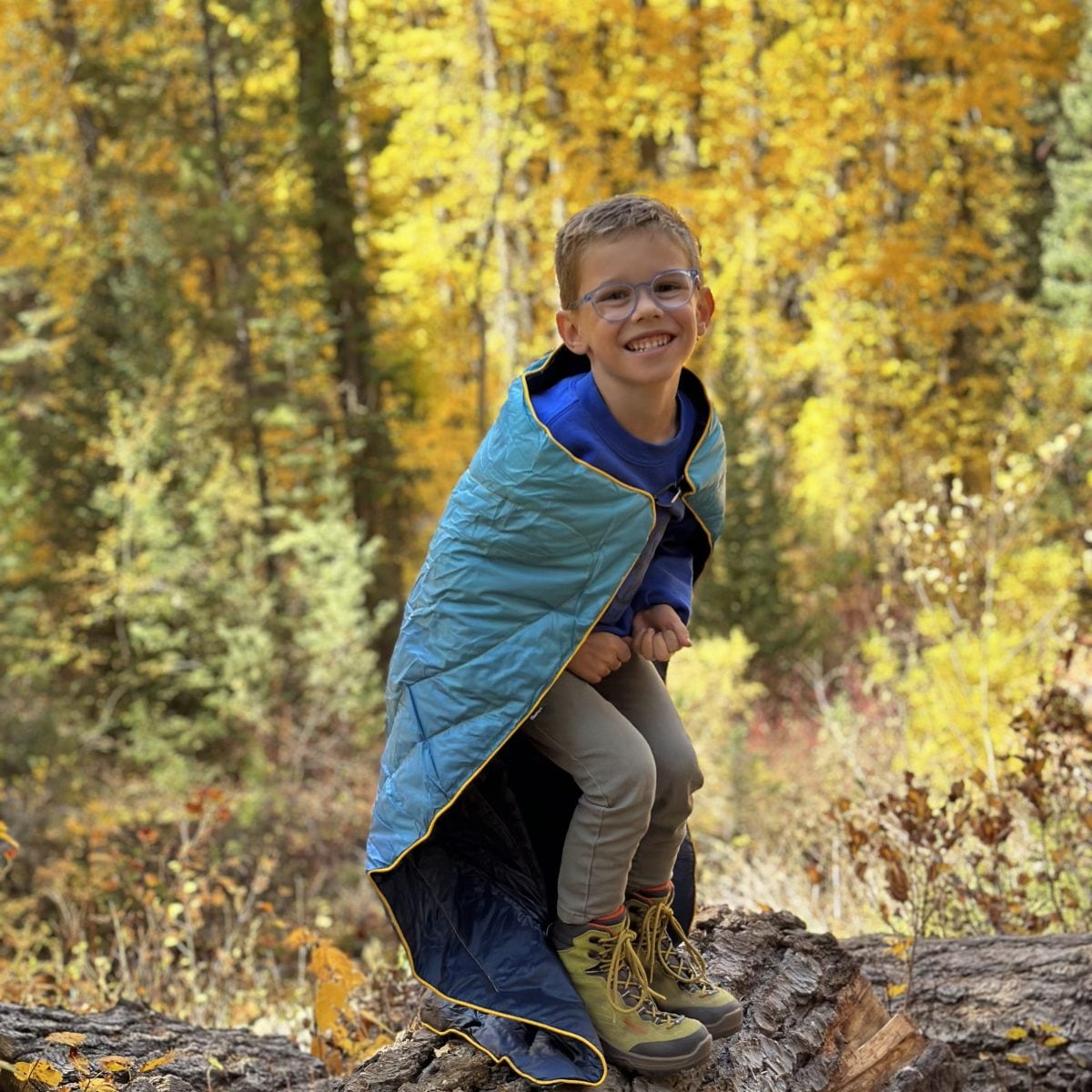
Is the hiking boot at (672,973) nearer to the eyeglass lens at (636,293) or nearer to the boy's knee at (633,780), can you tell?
the boy's knee at (633,780)

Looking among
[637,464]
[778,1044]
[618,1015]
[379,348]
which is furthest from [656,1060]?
[379,348]

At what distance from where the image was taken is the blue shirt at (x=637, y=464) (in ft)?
8.12

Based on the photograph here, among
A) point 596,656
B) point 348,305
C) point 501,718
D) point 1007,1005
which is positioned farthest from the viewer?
point 348,305

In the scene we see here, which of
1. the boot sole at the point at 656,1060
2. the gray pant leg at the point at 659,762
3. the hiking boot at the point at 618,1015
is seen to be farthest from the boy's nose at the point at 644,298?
the boot sole at the point at 656,1060

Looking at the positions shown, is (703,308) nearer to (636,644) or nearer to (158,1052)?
(636,644)

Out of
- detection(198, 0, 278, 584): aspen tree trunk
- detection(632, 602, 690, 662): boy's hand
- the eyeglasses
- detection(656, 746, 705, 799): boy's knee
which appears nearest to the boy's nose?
the eyeglasses

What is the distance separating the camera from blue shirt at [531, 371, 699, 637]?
8.12 feet

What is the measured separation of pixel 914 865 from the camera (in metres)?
4.27

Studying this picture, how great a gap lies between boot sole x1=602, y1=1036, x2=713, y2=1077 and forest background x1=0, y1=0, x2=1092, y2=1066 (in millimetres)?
7092

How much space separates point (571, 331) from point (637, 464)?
0.90 feet

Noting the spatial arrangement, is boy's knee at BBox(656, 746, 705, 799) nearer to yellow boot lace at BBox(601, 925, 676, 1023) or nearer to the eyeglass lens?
yellow boot lace at BBox(601, 925, 676, 1023)

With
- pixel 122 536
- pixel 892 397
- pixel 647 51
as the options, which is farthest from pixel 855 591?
pixel 122 536

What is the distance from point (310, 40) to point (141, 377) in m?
3.96

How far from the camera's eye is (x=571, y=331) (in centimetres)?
255
